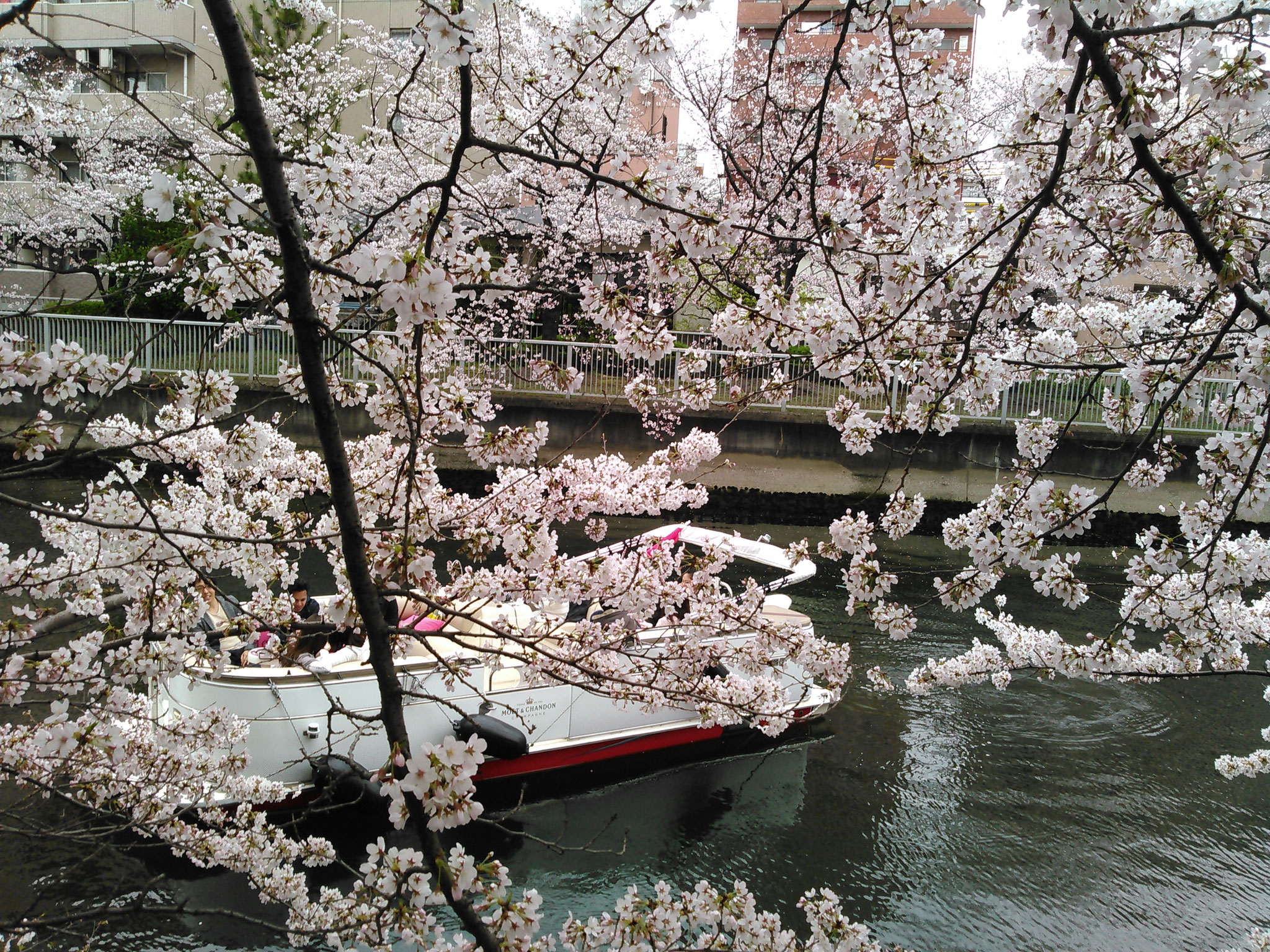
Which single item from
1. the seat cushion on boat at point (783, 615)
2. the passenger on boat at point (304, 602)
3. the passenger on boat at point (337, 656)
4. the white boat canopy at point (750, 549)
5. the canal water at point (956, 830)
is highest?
the white boat canopy at point (750, 549)

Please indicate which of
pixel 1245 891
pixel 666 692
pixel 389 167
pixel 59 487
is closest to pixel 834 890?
pixel 1245 891

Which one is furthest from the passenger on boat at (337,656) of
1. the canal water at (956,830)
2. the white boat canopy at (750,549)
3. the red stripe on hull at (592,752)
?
the white boat canopy at (750,549)

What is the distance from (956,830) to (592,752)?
3.13m

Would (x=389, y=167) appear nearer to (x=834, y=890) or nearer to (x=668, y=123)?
(x=668, y=123)

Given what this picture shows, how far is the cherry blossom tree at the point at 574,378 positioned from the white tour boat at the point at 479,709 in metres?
0.90

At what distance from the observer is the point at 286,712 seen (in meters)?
5.93

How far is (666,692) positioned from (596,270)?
1.49 meters

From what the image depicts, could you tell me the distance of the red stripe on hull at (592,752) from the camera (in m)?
6.89

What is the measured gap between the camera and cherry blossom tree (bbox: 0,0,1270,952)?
2.03 metres

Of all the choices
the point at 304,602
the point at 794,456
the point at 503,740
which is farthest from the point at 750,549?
the point at 794,456

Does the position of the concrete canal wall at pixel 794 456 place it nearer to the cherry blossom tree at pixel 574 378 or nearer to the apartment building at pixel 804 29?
the apartment building at pixel 804 29

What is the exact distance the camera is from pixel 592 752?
7.24 m

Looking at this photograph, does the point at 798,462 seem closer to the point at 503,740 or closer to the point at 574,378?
the point at 503,740

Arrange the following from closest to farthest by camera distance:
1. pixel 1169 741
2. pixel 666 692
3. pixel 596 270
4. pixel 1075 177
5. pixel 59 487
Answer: pixel 666 692
pixel 596 270
pixel 1075 177
pixel 1169 741
pixel 59 487
